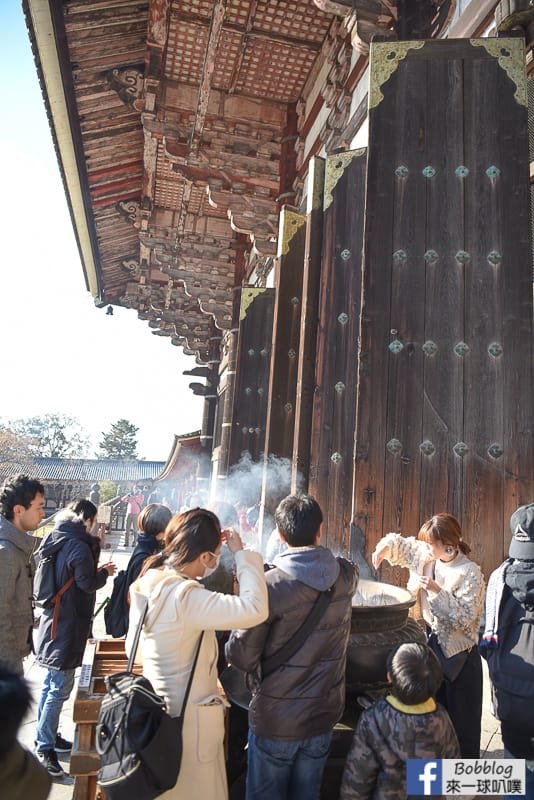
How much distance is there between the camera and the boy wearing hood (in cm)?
180

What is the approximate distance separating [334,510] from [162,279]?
10.9 m

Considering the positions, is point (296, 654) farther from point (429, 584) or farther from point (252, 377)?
point (252, 377)

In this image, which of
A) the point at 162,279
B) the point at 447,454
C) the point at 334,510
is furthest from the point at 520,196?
the point at 162,279

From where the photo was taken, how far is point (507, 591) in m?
2.04

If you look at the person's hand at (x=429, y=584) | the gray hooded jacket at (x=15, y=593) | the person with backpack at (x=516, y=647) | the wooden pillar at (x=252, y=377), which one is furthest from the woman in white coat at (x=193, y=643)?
the wooden pillar at (x=252, y=377)

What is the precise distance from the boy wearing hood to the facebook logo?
28 cm

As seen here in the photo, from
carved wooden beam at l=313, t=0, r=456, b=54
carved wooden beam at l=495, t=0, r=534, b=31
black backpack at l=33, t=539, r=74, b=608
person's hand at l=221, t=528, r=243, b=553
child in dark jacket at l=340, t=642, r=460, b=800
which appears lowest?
child in dark jacket at l=340, t=642, r=460, b=800

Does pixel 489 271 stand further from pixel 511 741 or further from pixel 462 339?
pixel 511 741

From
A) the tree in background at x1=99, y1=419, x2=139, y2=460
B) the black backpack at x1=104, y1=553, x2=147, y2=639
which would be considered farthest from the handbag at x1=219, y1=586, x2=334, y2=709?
the tree in background at x1=99, y1=419, x2=139, y2=460

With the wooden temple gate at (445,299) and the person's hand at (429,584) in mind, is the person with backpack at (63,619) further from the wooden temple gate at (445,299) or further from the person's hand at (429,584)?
the person's hand at (429,584)

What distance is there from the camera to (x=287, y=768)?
1857 millimetres

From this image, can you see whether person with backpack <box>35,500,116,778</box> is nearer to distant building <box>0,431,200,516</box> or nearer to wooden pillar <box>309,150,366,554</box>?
wooden pillar <box>309,150,366,554</box>

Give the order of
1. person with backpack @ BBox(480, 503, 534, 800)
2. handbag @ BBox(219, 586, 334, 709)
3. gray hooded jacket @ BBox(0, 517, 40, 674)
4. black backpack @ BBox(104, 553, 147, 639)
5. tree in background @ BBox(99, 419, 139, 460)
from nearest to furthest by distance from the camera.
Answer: handbag @ BBox(219, 586, 334, 709), person with backpack @ BBox(480, 503, 534, 800), gray hooded jacket @ BBox(0, 517, 40, 674), black backpack @ BBox(104, 553, 147, 639), tree in background @ BBox(99, 419, 139, 460)

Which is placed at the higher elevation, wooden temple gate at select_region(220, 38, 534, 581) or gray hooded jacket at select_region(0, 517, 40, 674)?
wooden temple gate at select_region(220, 38, 534, 581)
